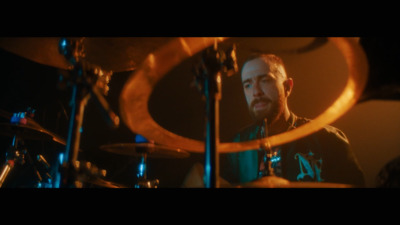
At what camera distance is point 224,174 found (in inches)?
96.4

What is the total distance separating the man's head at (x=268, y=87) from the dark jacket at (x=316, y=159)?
13 cm

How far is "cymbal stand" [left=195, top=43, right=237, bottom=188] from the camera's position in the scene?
3.53 feet

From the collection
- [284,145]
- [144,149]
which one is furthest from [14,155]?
[284,145]

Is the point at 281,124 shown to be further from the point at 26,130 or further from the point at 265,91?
the point at 26,130

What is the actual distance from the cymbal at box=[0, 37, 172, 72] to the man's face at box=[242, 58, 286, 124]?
89 centimetres

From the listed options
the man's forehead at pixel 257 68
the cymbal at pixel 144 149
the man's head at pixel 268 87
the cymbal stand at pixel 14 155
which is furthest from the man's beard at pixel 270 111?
the cymbal stand at pixel 14 155

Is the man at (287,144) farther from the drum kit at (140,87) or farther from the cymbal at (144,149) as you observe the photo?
the cymbal at (144,149)

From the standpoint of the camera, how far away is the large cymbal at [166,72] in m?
1.31

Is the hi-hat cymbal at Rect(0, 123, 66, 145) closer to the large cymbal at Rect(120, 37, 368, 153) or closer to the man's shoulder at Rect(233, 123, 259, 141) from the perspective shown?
the large cymbal at Rect(120, 37, 368, 153)

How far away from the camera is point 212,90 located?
3.83 feet

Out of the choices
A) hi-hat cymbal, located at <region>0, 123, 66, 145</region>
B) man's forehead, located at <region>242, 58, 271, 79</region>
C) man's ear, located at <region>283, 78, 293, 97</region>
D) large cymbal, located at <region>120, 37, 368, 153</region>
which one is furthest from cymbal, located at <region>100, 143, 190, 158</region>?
man's ear, located at <region>283, 78, 293, 97</region>
